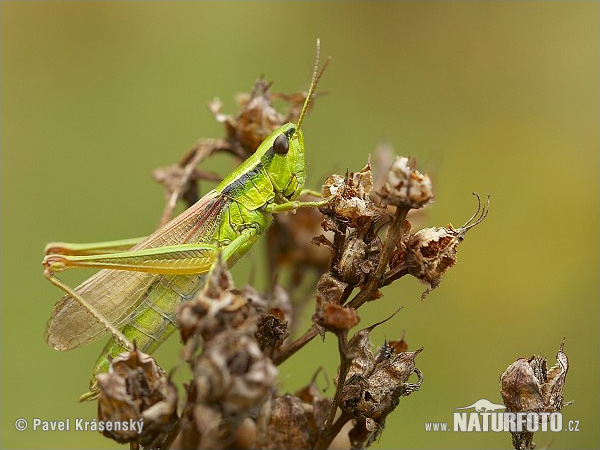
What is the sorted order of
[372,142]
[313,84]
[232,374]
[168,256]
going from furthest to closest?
[372,142] → [168,256] → [313,84] → [232,374]

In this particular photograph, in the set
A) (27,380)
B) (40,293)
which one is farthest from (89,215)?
(27,380)

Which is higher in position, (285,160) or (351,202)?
(285,160)

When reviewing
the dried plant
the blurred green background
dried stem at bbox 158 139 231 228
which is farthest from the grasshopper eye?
the blurred green background

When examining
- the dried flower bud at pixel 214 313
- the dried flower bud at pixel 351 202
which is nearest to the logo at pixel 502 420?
the dried flower bud at pixel 351 202

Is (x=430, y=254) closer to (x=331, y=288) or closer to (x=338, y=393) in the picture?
(x=331, y=288)

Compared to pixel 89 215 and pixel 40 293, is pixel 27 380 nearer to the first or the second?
pixel 40 293

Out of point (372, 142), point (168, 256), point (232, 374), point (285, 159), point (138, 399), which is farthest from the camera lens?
point (372, 142)

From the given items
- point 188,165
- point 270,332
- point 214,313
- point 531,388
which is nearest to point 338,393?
point 270,332
